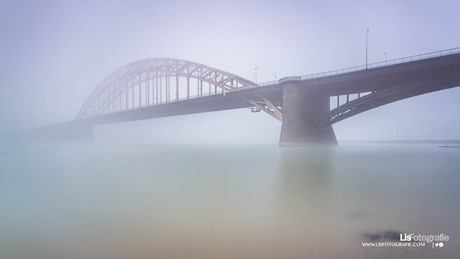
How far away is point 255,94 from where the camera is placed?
142 ft

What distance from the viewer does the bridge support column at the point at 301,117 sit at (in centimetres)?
3569

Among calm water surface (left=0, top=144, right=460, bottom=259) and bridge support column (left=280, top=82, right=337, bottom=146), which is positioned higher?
bridge support column (left=280, top=82, right=337, bottom=146)

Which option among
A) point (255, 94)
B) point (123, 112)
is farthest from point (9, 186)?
point (123, 112)

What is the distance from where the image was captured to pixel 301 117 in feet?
117

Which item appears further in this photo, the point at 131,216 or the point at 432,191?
the point at 432,191

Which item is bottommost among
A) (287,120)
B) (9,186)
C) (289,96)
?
(9,186)

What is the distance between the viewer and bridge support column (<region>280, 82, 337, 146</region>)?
117ft

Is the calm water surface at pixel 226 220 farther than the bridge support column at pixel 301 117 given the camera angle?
No

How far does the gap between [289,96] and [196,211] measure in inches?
1324

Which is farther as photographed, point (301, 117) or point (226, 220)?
point (301, 117)

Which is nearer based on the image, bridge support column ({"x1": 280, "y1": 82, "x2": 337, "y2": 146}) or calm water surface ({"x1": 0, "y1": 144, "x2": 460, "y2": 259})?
calm water surface ({"x1": 0, "y1": 144, "x2": 460, "y2": 259})

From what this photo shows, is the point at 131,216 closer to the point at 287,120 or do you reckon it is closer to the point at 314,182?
the point at 314,182

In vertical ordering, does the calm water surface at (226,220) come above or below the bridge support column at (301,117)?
below

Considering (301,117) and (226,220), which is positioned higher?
(301,117)
